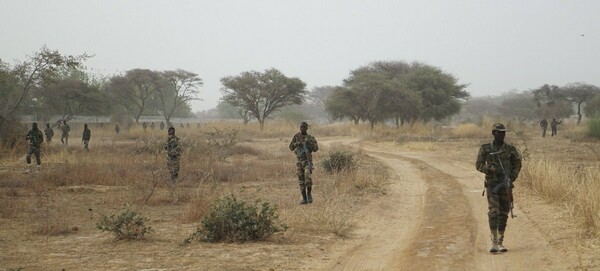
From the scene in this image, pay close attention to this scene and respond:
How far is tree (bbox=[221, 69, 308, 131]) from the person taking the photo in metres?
51.0

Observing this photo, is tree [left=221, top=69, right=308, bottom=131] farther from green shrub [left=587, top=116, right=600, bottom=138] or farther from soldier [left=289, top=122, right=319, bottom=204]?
soldier [left=289, top=122, right=319, bottom=204]

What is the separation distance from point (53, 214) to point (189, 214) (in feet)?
9.28

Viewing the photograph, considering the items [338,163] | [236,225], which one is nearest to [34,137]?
[338,163]

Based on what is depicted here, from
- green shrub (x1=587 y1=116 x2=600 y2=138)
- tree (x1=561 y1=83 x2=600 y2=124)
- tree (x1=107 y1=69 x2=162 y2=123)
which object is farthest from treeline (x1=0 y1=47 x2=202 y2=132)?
tree (x1=561 y1=83 x2=600 y2=124)

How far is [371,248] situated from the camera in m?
6.99

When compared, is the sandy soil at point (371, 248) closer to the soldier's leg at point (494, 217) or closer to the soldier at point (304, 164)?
the soldier's leg at point (494, 217)

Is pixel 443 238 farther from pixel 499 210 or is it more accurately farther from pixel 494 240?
pixel 499 210

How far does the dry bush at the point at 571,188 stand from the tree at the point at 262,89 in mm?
39202

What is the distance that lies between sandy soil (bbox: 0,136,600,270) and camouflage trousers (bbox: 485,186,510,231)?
0.37 m

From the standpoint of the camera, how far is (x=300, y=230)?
8.00 meters

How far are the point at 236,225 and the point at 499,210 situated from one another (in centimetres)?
359

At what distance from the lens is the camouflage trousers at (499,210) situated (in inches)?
257

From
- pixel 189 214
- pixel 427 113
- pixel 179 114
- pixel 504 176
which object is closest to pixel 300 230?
pixel 189 214

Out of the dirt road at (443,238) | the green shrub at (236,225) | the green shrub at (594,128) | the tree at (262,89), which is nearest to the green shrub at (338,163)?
the dirt road at (443,238)
